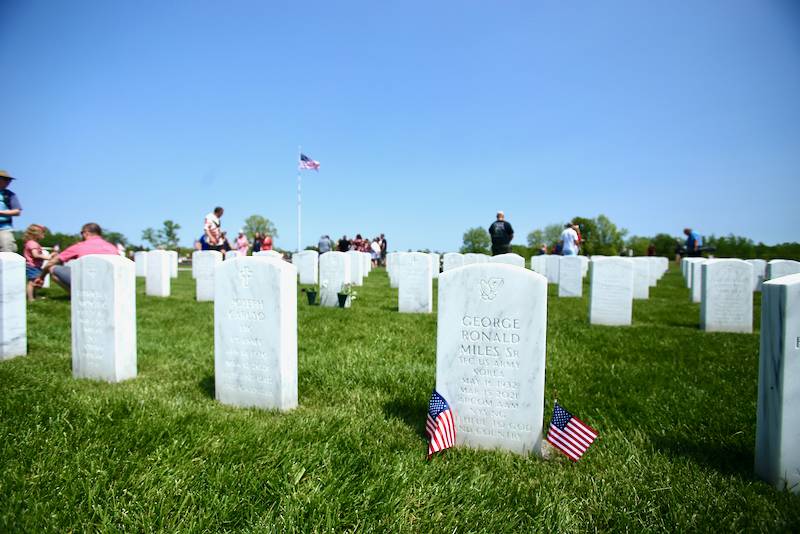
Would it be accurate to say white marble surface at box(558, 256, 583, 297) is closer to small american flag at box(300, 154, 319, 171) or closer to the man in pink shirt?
the man in pink shirt

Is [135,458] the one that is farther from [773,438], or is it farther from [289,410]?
[773,438]

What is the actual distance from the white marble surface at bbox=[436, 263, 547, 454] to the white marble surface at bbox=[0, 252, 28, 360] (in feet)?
17.1

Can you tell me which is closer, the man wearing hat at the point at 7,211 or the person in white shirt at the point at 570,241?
the man wearing hat at the point at 7,211

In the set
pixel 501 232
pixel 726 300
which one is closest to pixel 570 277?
pixel 501 232

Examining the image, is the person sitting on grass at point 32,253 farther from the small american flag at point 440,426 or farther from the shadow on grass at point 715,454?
the shadow on grass at point 715,454

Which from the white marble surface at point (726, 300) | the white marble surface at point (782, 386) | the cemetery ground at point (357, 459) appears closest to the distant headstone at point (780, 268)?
the white marble surface at point (726, 300)

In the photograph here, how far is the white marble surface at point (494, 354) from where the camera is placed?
3.09 meters

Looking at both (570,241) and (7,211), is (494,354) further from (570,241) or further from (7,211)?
(570,241)

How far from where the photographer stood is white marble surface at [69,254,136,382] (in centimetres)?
446

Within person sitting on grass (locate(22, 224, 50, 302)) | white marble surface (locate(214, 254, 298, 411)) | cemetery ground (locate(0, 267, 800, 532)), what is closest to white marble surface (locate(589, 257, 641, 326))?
cemetery ground (locate(0, 267, 800, 532))

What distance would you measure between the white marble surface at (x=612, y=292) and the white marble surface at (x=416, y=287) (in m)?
3.22

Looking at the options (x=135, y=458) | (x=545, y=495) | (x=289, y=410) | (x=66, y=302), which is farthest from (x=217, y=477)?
(x=66, y=302)

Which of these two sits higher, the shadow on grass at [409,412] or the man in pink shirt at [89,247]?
the man in pink shirt at [89,247]

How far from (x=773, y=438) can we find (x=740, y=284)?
6.01 meters
